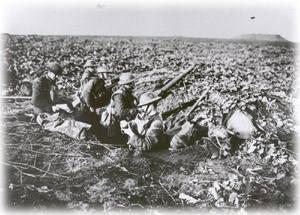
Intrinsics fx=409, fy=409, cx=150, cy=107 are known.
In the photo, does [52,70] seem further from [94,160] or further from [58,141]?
[94,160]

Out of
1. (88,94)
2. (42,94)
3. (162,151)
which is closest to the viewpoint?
(162,151)

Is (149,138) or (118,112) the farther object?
(118,112)

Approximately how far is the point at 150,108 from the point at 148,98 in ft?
0.49

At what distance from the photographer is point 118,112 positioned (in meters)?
5.83

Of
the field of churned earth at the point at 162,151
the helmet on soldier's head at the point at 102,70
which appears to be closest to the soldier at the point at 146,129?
the field of churned earth at the point at 162,151

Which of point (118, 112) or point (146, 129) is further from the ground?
point (118, 112)

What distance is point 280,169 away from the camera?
221 inches

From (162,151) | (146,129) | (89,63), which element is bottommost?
(162,151)

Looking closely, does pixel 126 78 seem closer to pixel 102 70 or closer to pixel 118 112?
pixel 102 70

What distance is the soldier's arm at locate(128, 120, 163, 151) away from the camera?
18.7 feet

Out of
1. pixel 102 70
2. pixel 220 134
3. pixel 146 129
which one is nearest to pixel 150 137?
pixel 146 129

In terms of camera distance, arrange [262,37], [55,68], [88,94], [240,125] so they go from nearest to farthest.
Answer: [240,125], [88,94], [55,68], [262,37]

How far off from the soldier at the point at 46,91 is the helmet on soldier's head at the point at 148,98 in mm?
1280

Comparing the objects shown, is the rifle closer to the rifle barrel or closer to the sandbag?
the rifle barrel
